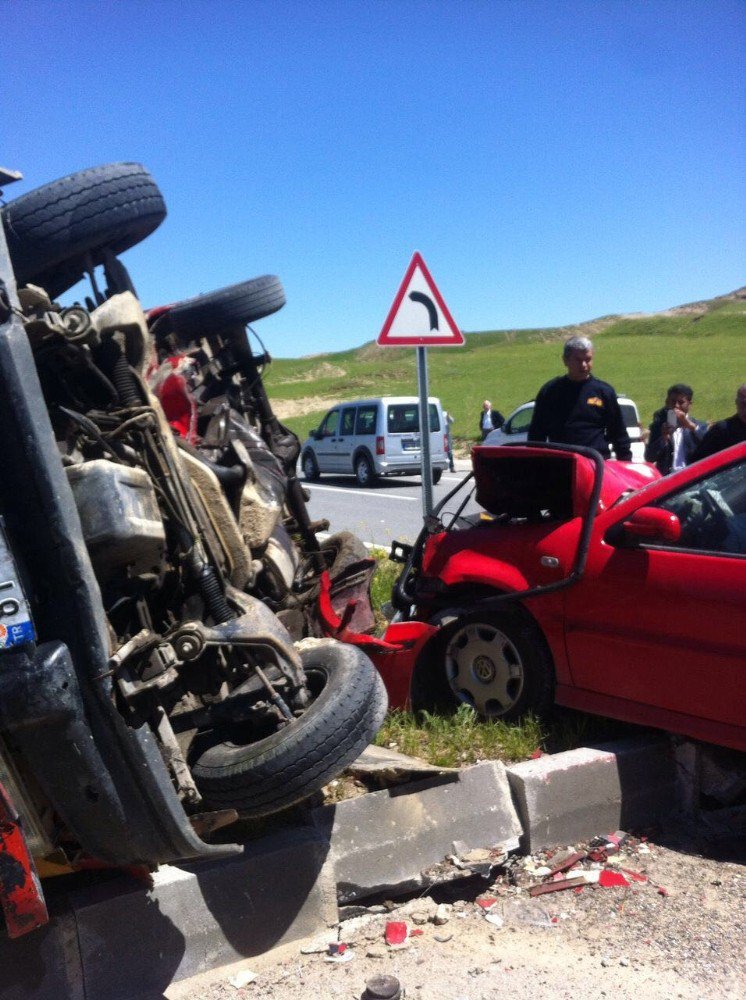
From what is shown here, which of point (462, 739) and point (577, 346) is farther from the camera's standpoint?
point (577, 346)

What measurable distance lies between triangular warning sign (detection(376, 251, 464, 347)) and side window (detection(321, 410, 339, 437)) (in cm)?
1724

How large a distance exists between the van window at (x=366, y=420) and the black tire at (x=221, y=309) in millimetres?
15408

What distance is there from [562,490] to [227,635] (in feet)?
7.76

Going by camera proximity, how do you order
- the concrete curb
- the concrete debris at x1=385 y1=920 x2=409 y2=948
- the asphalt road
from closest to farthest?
1. the concrete curb
2. the concrete debris at x1=385 y1=920 x2=409 y2=948
3. the asphalt road

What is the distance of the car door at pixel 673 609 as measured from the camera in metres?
3.79

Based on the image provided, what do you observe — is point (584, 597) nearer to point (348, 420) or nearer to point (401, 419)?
point (401, 419)

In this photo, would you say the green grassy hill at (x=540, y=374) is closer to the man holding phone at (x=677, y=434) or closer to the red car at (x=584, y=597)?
the man holding phone at (x=677, y=434)

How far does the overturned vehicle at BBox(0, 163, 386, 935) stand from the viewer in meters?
2.66

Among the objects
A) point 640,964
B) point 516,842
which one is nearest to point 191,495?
point 516,842

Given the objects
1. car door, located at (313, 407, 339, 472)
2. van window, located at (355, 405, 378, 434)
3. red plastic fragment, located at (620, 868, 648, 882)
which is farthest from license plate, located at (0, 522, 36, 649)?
car door, located at (313, 407, 339, 472)

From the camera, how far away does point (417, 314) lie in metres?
6.54

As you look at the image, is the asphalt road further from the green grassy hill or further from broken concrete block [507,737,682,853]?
the green grassy hill

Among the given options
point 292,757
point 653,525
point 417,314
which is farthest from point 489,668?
point 417,314

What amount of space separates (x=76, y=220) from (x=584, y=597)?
3.04m
